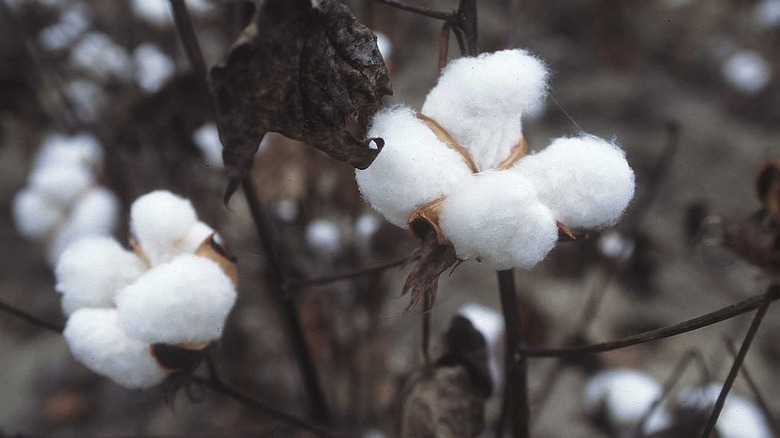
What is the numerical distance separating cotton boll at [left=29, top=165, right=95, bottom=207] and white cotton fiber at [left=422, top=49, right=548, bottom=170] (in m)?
1.28

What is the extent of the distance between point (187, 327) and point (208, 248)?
90 millimetres

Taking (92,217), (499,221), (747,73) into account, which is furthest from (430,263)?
(747,73)

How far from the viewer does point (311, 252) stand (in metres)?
1.55

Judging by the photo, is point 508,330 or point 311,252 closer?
point 508,330

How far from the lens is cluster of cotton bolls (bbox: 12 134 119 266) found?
1595mm

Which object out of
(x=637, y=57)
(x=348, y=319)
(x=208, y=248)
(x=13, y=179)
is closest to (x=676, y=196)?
(x=637, y=57)

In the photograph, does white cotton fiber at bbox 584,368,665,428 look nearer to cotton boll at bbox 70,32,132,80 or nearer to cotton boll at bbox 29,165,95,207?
cotton boll at bbox 29,165,95,207

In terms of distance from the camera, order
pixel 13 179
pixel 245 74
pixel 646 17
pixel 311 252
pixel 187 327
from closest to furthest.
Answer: pixel 245 74, pixel 187 327, pixel 311 252, pixel 13 179, pixel 646 17

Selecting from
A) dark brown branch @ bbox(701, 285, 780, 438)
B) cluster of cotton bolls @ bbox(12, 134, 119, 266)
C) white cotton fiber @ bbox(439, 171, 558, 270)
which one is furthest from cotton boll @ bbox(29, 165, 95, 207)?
dark brown branch @ bbox(701, 285, 780, 438)

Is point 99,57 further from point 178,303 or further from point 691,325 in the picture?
point 691,325

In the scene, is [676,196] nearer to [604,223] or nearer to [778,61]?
[778,61]

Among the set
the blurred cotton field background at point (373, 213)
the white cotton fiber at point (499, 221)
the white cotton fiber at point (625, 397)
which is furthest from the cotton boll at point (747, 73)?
the white cotton fiber at point (499, 221)

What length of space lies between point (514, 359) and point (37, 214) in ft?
4.43

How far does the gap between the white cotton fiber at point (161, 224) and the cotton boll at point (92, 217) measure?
2.74ft
